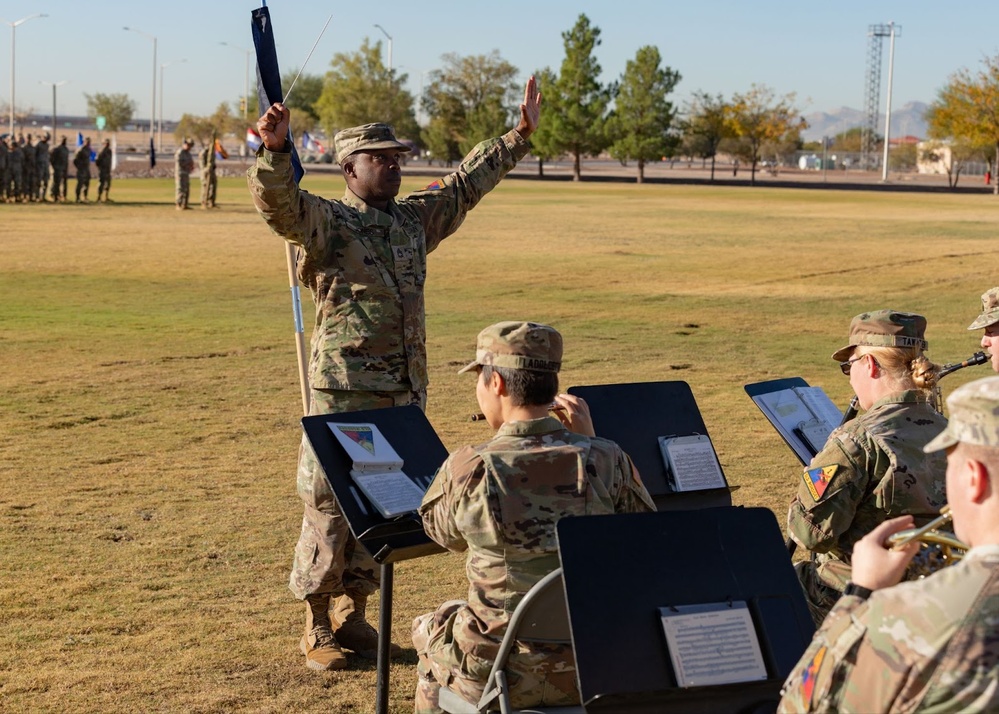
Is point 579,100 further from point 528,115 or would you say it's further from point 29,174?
point 528,115

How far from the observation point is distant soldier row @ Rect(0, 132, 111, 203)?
132 feet

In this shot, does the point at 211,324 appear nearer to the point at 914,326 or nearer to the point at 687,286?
the point at 687,286

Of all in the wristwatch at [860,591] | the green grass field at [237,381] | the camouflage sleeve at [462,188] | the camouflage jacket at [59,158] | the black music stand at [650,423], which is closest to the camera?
the wristwatch at [860,591]

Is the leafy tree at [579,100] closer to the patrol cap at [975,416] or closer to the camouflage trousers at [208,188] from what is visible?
the camouflage trousers at [208,188]

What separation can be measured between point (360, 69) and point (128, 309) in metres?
90.7

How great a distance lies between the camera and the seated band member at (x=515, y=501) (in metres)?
3.73

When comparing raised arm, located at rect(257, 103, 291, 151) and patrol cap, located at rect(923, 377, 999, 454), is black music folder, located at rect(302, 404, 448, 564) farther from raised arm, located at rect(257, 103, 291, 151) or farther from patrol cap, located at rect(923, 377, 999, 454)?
patrol cap, located at rect(923, 377, 999, 454)

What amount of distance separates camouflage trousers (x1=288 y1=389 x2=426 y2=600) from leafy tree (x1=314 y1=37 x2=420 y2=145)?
9606 centimetres

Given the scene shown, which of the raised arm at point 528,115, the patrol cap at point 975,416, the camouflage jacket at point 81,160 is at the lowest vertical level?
the patrol cap at point 975,416

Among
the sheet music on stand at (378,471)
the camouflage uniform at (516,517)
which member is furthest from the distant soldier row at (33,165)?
the camouflage uniform at (516,517)

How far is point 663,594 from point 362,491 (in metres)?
1.49

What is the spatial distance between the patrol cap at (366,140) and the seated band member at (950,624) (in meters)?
3.79

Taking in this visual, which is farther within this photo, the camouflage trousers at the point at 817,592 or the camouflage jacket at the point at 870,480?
the camouflage trousers at the point at 817,592

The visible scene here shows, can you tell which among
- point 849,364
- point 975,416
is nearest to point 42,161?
point 849,364
